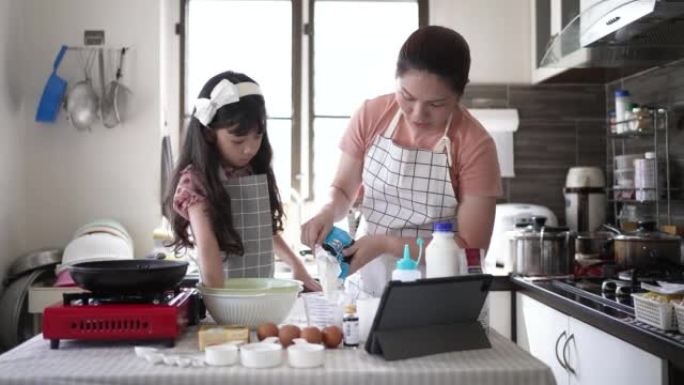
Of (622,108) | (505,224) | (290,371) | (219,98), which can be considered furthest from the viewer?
(505,224)

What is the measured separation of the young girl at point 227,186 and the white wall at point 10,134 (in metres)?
1.54

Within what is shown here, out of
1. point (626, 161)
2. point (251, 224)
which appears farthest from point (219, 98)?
point (626, 161)

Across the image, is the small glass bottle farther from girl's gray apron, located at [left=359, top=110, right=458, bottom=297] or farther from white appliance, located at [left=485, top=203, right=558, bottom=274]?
white appliance, located at [left=485, top=203, right=558, bottom=274]

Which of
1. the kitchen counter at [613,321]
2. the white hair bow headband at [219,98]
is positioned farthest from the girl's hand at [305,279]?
the kitchen counter at [613,321]

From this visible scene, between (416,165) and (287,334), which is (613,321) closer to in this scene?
(416,165)

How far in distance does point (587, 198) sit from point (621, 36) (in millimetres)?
1158

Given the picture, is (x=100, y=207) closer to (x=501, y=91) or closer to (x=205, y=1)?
(x=205, y=1)

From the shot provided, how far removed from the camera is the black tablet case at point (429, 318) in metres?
1.13

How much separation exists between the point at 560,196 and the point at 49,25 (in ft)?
8.79

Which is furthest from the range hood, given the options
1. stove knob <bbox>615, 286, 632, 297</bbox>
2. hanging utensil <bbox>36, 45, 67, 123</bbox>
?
hanging utensil <bbox>36, 45, 67, 123</bbox>

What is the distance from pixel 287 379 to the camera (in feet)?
3.43

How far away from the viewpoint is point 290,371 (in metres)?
1.06

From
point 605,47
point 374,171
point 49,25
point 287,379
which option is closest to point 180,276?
point 287,379

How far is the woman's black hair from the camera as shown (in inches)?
58.6
